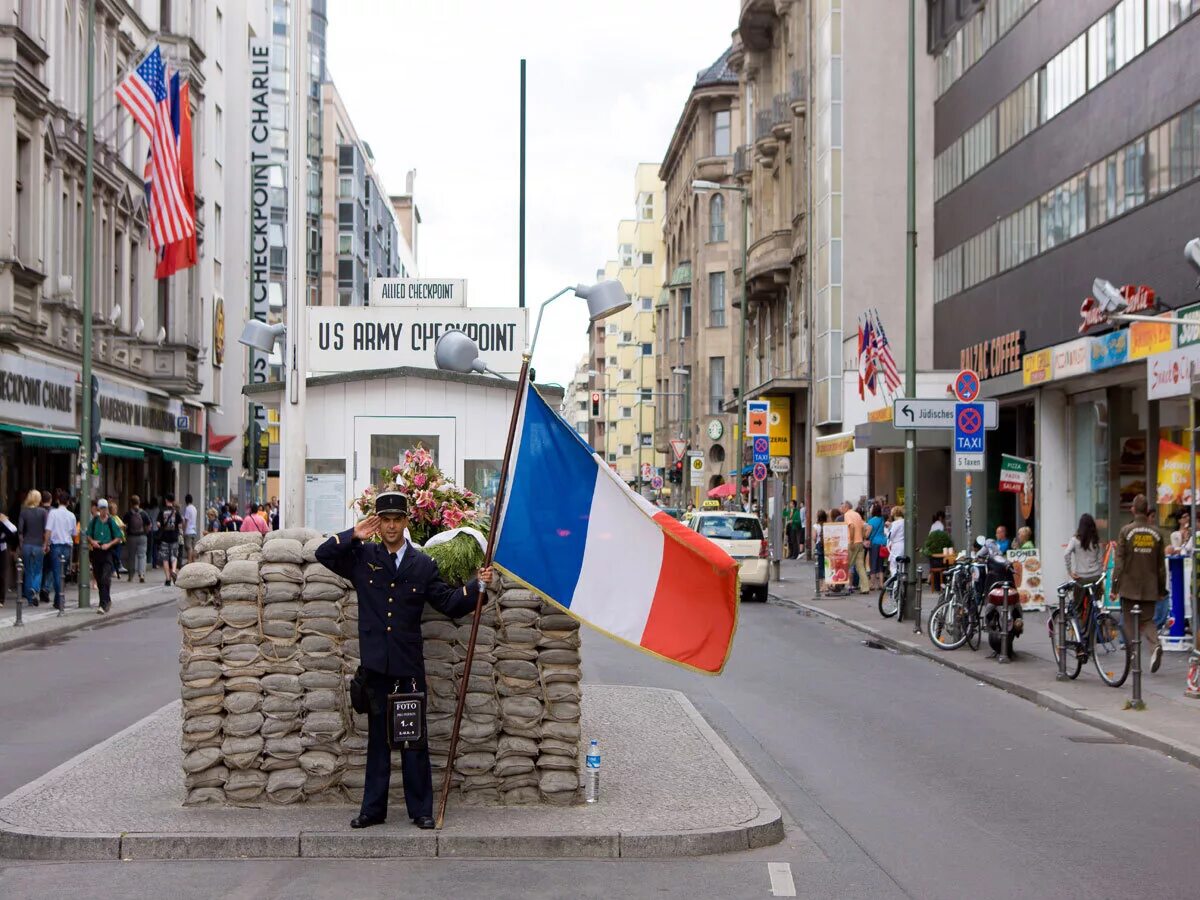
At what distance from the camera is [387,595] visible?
8.34m

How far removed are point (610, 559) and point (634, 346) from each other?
437ft

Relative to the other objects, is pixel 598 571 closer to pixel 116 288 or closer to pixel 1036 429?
pixel 1036 429

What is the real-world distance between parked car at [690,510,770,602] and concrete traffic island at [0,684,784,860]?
21.1m

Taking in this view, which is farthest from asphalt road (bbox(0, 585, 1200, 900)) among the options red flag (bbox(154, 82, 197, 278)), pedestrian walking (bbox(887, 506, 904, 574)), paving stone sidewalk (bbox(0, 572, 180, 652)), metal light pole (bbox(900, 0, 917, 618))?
red flag (bbox(154, 82, 197, 278))

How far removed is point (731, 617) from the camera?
8.68 metres

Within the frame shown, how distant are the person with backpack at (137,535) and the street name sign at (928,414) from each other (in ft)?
63.8

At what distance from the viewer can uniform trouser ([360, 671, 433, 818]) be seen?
834 centimetres

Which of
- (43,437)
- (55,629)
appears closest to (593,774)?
(55,629)

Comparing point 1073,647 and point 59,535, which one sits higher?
point 59,535

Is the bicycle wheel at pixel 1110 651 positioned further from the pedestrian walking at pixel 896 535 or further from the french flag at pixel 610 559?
the pedestrian walking at pixel 896 535

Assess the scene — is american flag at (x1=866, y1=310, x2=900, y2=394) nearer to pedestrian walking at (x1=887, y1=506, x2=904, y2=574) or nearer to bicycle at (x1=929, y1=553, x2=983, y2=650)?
pedestrian walking at (x1=887, y1=506, x2=904, y2=574)

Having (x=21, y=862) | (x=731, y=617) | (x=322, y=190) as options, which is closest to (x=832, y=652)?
(x=731, y=617)

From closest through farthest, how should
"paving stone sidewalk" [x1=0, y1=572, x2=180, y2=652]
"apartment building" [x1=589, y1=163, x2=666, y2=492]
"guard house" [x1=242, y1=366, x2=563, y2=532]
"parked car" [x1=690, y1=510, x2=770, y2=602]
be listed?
"guard house" [x1=242, y1=366, x2=563, y2=532], "paving stone sidewalk" [x1=0, y1=572, x2=180, y2=652], "parked car" [x1=690, y1=510, x2=770, y2=602], "apartment building" [x1=589, y1=163, x2=666, y2=492]

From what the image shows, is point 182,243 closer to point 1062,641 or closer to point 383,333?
point 1062,641
